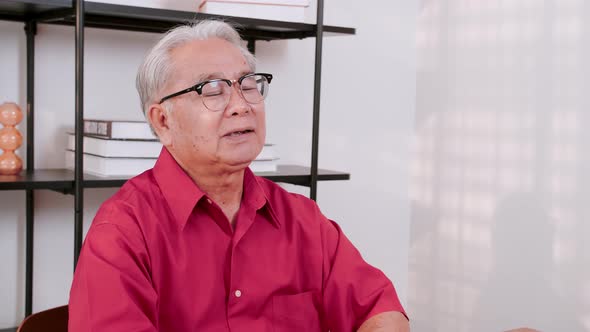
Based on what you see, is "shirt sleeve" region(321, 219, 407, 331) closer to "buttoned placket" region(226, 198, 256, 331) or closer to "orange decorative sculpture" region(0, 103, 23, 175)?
"buttoned placket" region(226, 198, 256, 331)

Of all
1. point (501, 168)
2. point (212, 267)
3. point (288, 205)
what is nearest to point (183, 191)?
point (212, 267)

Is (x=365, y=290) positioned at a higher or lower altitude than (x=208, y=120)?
lower

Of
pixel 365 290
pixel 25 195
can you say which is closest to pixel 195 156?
pixel 365 290

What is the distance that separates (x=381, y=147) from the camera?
3158mm

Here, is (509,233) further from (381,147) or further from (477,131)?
(381,147)

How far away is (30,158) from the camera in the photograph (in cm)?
238

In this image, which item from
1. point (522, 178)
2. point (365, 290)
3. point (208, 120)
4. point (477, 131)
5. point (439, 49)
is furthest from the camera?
point (439, 49)

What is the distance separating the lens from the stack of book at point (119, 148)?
2.19m

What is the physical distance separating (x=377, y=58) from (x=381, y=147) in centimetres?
35

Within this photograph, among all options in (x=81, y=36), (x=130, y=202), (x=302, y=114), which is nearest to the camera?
(x=130, y=202)

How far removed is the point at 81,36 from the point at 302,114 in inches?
41.7

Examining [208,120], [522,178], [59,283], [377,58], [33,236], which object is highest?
[377,58]

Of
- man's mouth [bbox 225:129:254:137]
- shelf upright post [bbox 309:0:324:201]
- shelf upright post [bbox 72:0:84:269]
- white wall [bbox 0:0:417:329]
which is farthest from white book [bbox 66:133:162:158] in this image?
man's mouth [bbox 225:129:254:137]

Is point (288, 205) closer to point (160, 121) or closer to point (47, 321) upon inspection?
point (160, 121)
